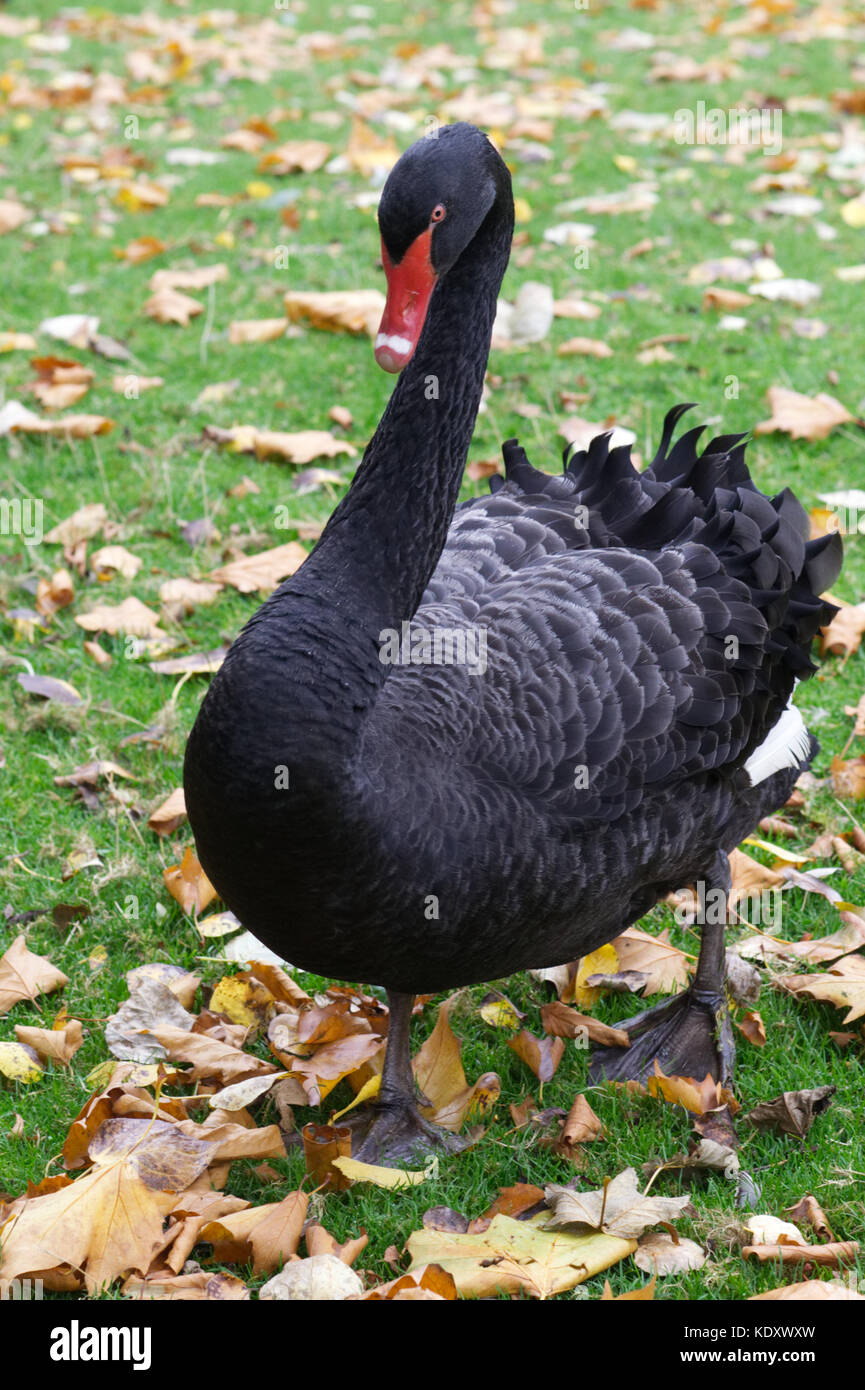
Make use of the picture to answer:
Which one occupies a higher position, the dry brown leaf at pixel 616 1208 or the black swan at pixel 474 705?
the black swan at pixel 474 705

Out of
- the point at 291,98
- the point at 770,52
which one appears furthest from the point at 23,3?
the point at 770,52

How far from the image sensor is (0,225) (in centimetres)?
739

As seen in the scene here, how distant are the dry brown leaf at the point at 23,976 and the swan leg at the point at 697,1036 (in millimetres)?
1223

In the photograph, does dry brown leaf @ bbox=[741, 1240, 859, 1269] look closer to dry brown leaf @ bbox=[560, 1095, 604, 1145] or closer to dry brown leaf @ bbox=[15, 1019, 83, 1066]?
dry brown leaf @ bbox=[560, 1095, 604, 1145]

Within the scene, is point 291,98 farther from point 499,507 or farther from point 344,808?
point 344,808

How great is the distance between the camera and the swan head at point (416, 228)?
2.27 metres

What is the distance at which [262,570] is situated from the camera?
177 inches

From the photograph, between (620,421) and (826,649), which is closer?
(826,649)

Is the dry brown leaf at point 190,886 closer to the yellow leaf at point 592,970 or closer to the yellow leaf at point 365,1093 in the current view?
the yellow leaf at point 365,1093

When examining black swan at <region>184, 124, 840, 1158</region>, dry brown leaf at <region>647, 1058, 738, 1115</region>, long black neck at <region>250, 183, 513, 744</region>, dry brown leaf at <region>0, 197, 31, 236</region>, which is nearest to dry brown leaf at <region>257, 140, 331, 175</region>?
dry brown leaf at <region>0, 197, 31, 236</region>

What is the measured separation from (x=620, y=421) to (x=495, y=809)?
3167 mm

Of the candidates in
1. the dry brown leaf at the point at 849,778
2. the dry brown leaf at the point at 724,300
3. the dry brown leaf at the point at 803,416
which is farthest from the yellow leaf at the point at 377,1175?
the dry brown leaf at the point at 724,300

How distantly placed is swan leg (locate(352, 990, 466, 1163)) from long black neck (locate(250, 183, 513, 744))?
2.89 feet

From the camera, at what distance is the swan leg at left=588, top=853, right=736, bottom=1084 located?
3020 mm
